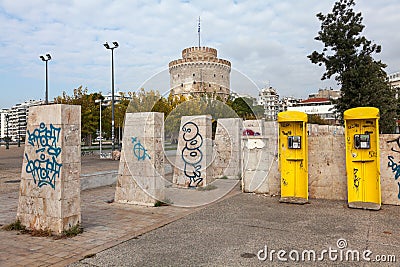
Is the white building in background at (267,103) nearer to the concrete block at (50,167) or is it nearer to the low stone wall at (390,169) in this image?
the low stone wall at (390,169)

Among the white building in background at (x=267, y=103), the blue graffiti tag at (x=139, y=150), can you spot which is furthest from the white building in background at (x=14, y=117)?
the blue graffiti tag at (x=139, y=150)

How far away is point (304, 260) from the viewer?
480 cm

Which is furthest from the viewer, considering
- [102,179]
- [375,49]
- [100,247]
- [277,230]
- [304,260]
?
[375,49]

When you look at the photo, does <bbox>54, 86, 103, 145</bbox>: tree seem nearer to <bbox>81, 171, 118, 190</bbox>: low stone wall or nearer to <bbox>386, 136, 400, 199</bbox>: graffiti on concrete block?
<bbox>81, 171, 118, 190</bbox>: low stone wall

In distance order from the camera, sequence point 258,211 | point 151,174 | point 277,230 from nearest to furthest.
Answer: point 277,230, point 258,211, point 151,174

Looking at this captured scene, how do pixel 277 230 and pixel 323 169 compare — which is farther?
pixel 323 169

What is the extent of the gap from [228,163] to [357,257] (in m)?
9.28

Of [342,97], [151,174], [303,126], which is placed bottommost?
[151,174]

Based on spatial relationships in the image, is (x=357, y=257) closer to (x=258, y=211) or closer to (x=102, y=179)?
(x=258, y=211)

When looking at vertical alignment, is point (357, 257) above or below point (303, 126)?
below

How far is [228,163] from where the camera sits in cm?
1409

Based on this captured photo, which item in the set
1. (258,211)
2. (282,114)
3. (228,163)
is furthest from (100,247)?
(228,163)

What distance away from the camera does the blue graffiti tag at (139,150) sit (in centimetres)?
876

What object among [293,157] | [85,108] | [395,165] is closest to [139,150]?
[293,157]
